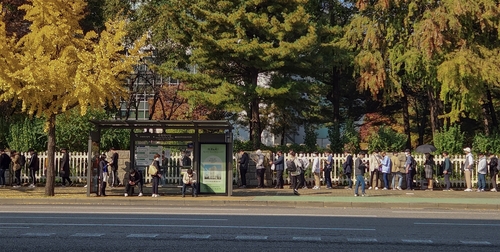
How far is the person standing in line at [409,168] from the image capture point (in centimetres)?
3088

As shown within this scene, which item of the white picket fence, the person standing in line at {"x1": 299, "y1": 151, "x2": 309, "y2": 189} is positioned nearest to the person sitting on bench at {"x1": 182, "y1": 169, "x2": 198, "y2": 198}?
the white picket fence

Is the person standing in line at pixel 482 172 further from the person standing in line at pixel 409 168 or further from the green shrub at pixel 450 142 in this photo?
the person standing in line at pixel 409 168

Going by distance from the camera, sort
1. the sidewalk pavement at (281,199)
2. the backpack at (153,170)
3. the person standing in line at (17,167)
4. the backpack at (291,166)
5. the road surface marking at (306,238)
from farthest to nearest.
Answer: the person standing in line at (17,167) → the backpack at (291,166) → the backpack at (153,170) → the sidewalk pavement at (281,199) → the road surface marking at (306,238)

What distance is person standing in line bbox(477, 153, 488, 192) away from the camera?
30266mm

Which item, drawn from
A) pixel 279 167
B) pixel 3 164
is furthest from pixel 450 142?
pixel 3 164

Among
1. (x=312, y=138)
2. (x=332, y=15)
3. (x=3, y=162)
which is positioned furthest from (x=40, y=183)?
(x=332, y=15)

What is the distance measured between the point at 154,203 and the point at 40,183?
10.5 meters

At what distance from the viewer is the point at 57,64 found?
2441 centimetres

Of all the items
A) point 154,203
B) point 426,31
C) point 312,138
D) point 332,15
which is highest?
point 332,15

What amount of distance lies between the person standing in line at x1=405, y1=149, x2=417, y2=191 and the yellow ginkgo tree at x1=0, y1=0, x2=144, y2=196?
12.7 metres

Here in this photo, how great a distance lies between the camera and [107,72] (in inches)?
971

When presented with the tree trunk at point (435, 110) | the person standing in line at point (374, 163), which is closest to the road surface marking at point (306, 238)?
the person standing in line at point (374, 163)

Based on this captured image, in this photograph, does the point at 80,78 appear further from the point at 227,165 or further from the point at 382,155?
the point at 382,155

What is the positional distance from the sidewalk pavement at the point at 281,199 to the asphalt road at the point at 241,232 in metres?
4.85
